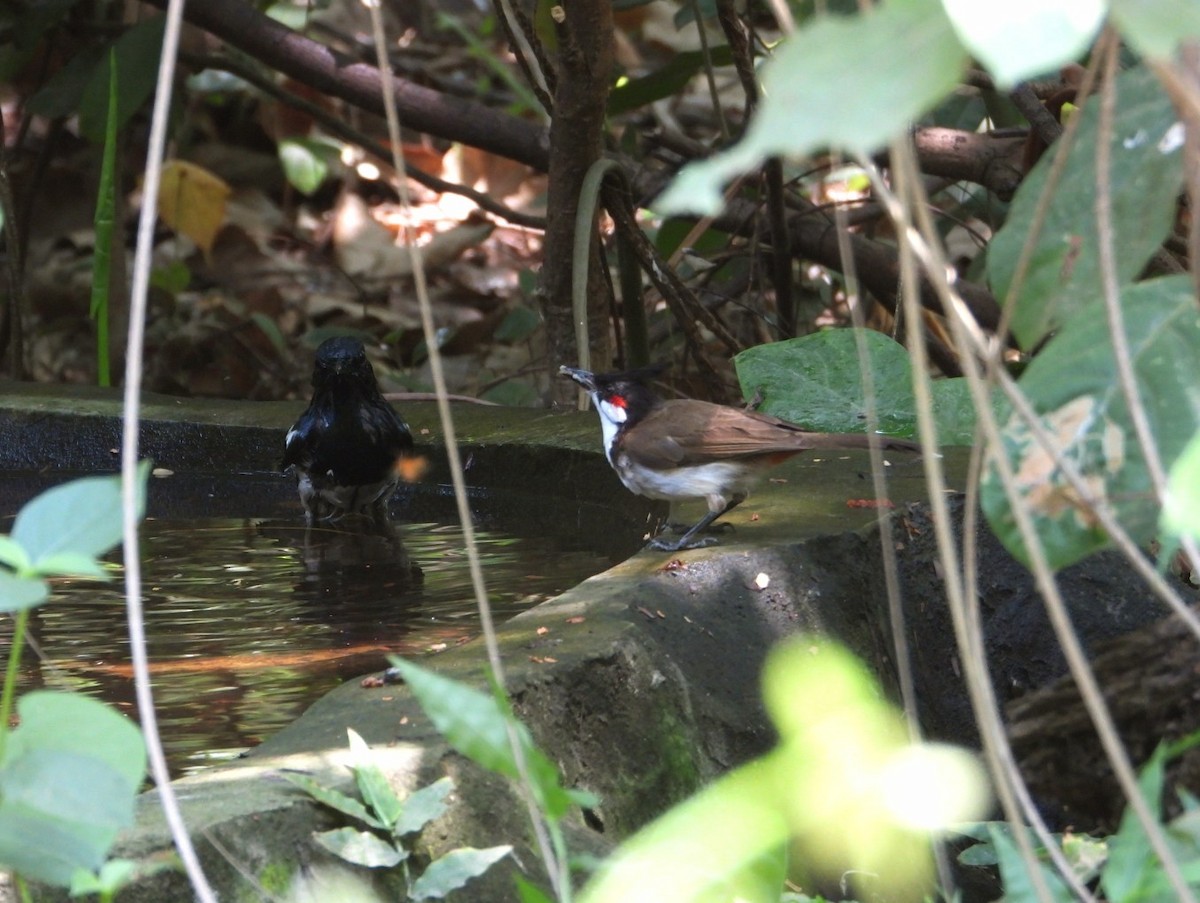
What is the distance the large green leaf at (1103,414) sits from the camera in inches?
47.9

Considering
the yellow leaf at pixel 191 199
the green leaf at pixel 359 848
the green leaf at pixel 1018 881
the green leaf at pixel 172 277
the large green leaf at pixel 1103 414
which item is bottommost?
the green leaf at pixel 1018 881

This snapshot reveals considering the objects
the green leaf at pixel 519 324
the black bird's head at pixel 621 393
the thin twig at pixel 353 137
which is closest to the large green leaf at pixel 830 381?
the black bird's head at pixel 621 393

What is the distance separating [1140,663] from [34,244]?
8151 millimetres

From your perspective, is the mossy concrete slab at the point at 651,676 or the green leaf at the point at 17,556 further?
the mossy concrete slab at the point at 651,676

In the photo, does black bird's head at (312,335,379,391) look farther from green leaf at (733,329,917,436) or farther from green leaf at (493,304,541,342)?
green leaf at (733,329,917,436)

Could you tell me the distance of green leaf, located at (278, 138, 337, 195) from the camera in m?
8.63

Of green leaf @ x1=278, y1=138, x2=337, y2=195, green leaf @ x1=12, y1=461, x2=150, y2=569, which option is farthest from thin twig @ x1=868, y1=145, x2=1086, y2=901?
green leaf @ x1=278, y1=138, x2=337, y2=195

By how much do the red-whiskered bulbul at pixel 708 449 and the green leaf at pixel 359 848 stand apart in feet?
5.58

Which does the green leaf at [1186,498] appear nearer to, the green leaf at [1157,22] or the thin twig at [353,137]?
the green leaf at [1157,22]

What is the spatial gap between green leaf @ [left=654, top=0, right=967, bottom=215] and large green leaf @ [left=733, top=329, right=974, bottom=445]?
10.7 ft

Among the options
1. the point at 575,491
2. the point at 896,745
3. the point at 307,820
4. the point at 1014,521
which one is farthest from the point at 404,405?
the point at 1014,521

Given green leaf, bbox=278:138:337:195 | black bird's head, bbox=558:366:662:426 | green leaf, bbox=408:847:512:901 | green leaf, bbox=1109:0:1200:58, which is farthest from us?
green leaf, bbox=278:138:337:195

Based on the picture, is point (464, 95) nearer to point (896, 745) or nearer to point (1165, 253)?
point (1165, 253)

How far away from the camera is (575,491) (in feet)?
15.5
